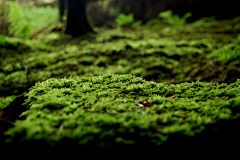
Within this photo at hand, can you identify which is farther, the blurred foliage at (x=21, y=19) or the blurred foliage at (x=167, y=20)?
the blurred foliage at (x=167, y=20)

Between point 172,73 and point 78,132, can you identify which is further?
point 172,73

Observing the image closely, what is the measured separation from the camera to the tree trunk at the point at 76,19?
28.9 ft

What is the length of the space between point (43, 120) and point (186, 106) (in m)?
1.63

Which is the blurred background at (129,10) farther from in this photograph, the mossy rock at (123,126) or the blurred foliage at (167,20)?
the mossy rock at (123,126)

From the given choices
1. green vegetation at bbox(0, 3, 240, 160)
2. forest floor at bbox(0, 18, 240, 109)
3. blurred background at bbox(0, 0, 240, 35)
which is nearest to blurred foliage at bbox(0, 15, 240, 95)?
forest floor at bbox(0, 18, 240, 109)

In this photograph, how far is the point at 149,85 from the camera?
244 centimetres

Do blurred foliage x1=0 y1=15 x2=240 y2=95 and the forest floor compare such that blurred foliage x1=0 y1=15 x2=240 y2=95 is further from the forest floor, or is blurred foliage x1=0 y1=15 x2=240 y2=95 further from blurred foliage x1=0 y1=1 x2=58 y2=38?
blurred foliage x1=0 y1=1 x2=58 y2=38

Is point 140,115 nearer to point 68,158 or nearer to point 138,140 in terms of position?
point 138,140

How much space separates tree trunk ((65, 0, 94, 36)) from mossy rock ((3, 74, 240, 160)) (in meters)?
7.95

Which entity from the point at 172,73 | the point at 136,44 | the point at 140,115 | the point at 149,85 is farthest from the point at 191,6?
the point at 140,115

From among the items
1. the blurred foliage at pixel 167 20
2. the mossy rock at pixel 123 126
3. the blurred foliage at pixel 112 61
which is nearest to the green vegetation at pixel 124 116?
the mossy rock at pixel 123 126

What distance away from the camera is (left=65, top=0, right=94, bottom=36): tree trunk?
8812 millimetres

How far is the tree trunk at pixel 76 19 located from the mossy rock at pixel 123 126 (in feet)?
26.1

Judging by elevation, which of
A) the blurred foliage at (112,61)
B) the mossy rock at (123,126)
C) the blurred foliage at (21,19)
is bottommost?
the blurred foliage at (112,61)
